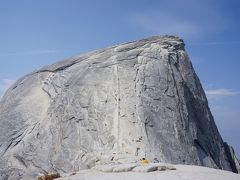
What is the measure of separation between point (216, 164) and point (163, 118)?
18.3ft

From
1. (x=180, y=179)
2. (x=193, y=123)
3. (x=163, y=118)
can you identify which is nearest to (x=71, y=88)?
(x=163, y=118)

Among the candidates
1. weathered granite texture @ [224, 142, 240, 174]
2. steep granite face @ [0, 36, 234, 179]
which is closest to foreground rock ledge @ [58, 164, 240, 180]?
steep granite face @ [0, 36, 234, 179]

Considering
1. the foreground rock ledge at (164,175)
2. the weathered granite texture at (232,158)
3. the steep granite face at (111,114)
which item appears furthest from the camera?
the weathered granite texture at (232,158)

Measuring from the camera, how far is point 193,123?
31.5 m

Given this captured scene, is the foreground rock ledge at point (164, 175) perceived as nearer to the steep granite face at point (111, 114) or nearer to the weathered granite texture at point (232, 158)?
the steep granite face at point (111, 114)

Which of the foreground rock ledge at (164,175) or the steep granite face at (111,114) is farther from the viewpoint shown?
the steep granite face at (111,114)

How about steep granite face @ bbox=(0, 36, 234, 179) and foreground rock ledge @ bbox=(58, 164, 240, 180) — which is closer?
foreground rock ledge @ bbox=(58, 164, 240, 180)

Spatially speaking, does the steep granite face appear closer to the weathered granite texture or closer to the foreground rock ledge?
the weathered granite texture

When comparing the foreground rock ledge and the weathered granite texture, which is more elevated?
the foreground rock ledge

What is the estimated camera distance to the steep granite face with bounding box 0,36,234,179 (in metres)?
28.0

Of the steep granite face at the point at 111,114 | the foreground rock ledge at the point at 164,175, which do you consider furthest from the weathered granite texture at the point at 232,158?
the foreground rock ledge at the point at 164,175

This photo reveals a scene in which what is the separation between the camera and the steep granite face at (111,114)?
91.7 feet

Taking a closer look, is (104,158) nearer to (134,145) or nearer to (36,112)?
(134,145)

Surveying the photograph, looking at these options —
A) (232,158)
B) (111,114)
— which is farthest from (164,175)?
(232,158)
